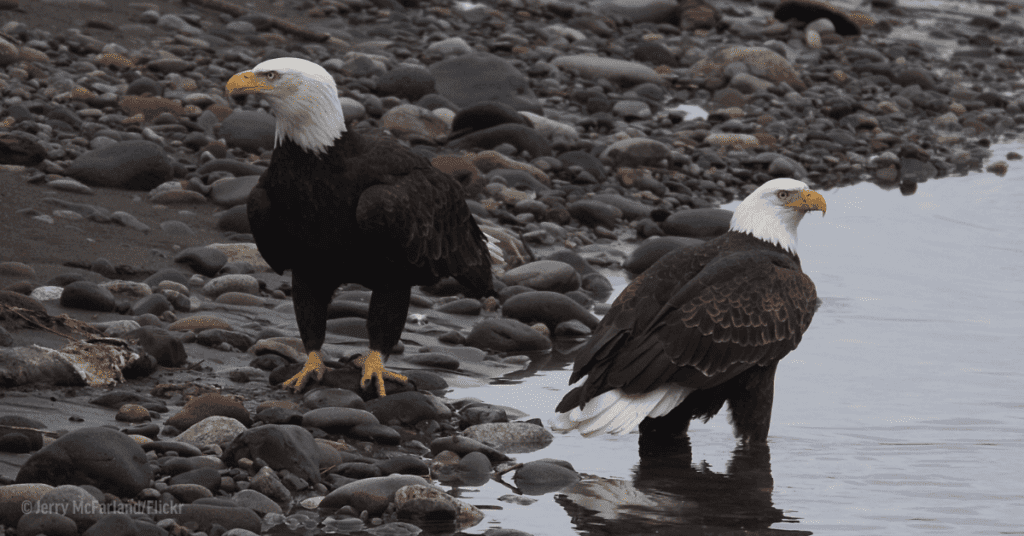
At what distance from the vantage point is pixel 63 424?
495cm

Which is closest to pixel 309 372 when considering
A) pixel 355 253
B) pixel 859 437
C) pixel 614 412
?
pixel 355 253

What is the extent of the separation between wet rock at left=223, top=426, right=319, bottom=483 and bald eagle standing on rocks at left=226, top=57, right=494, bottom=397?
120cm

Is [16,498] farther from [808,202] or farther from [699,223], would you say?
[699,223]

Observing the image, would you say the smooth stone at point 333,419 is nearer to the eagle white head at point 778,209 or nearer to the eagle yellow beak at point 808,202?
the eagle white head at point 778,209

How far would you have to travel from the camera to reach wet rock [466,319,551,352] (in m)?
7.17

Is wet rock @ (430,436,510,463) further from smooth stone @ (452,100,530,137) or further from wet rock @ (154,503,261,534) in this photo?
smooth stone @ (452,100,530,137)

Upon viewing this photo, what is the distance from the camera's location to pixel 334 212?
5703 millimetres

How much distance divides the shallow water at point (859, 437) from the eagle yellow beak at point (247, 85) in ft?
6.38

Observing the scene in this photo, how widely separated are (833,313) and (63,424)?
5.25 meters

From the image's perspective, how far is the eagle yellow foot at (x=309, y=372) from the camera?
6.01 meters

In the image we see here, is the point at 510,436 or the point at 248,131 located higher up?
the point at 248,131

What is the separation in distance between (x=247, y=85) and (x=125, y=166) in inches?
143

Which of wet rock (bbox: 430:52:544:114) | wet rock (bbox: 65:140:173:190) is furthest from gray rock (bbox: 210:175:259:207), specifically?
wet rock (bbox: 430:52:544:114)

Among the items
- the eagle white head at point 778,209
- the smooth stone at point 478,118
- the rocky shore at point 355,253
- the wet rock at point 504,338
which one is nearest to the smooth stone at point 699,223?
the rocky shore at point 355,253
